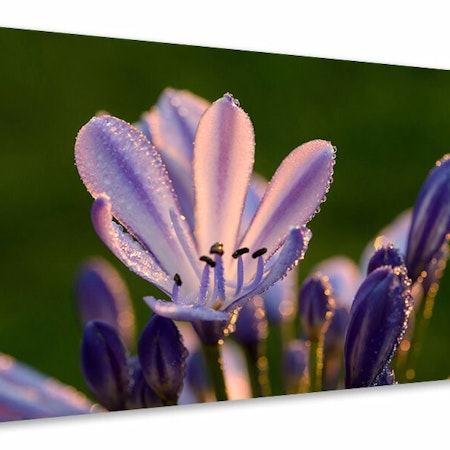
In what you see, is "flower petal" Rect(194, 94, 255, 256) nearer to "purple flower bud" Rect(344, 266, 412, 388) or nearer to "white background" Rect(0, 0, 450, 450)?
"purple flower bud" Rect(344, 266, 412, 388)

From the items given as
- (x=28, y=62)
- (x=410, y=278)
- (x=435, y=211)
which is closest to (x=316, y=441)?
(x=410, y=278)

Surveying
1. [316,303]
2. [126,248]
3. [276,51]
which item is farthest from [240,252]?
[276,51]

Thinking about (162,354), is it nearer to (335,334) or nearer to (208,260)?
(208,260)

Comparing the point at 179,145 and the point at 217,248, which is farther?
the point at 179,145

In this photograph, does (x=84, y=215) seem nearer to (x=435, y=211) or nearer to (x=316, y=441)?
(x=316, y=441)

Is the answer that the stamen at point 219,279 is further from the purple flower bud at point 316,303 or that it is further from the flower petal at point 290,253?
the purple flower bud at point 316,303

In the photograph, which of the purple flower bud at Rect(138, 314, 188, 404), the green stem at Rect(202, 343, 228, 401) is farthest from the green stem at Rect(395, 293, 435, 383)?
the purple flower bud at Rect(138, 314, 188, 404)
